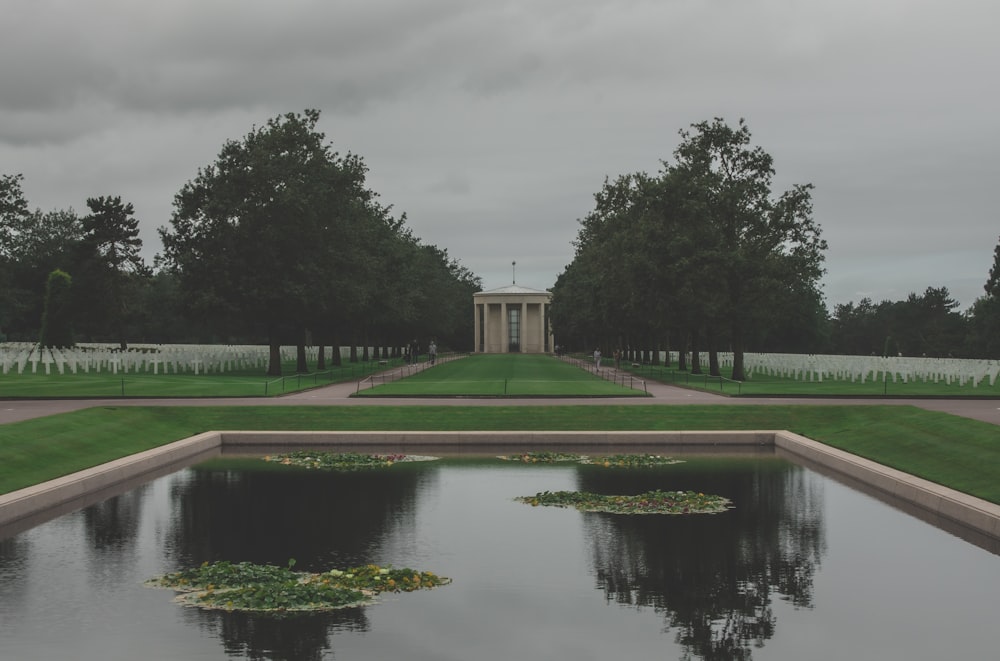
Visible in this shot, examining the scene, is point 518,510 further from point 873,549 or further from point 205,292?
point 205,292

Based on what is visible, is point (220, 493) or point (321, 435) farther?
point (321, 435)

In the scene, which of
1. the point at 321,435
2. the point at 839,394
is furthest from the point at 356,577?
the point at 839,394

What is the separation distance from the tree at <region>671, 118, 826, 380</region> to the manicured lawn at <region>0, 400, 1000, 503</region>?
22.2 meters

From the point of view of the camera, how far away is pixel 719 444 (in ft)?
87.9

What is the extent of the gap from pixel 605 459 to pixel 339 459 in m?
6.38

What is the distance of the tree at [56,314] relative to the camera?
71.6m

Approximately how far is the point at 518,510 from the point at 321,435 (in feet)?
34.5

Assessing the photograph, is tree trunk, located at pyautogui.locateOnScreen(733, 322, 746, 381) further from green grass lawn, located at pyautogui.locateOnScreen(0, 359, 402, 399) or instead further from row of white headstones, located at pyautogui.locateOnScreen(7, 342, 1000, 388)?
green grass lawn, located at pyautogui.locateOnScreen(0, 359, 402, 399)

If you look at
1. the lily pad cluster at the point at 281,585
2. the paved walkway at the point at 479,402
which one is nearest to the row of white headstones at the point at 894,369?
the paved walkway at the point at 479,402

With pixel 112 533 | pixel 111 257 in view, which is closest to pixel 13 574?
pixel 112 533

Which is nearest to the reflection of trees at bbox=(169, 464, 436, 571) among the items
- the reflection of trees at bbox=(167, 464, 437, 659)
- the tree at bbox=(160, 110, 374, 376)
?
the reflection of trees at bbox=(167, 464, 437, 659)

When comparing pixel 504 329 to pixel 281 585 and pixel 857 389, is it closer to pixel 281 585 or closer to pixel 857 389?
pixel 857 389

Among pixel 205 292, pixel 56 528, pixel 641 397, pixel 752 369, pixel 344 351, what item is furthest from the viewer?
pixel 344 351

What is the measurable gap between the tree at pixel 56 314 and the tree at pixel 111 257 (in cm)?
2787
